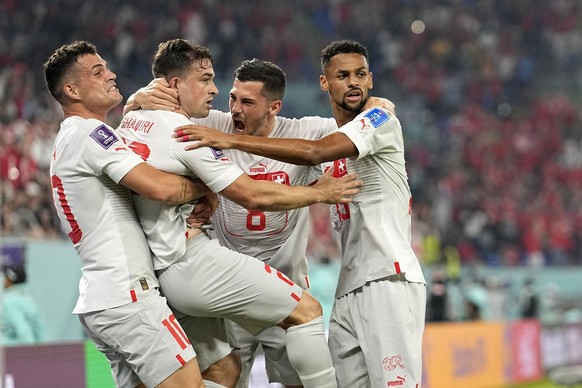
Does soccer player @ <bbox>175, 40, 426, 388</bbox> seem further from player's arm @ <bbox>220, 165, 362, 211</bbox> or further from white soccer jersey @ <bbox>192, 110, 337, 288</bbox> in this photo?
white soccer jersey @ <bbox>192, 110, 337, 288</bbox>

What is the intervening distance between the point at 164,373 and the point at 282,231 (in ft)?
4.41

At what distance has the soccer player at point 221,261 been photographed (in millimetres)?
4527

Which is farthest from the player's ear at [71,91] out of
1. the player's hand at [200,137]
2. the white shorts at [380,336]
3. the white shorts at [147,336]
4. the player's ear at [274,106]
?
the white shorts at [380,336]

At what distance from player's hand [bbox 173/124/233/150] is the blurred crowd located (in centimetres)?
630

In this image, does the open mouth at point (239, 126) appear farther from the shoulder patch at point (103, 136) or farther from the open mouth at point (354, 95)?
the shoulder patch at point (103, 136)

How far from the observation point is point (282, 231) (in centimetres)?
543

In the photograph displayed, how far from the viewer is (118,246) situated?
446 cm

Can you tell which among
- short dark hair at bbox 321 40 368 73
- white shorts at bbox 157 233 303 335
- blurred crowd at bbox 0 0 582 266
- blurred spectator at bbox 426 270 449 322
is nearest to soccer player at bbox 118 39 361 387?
white shorts at bbox 157 233 303 335

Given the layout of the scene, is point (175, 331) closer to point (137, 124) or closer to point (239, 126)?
point (137, 124)

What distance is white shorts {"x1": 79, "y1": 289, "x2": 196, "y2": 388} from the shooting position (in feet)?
14.4

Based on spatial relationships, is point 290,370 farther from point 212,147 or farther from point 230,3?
point 230,3

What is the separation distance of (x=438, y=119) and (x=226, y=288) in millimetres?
16146

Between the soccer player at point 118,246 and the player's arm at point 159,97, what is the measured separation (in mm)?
275

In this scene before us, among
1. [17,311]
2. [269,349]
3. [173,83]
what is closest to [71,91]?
[173,83]
